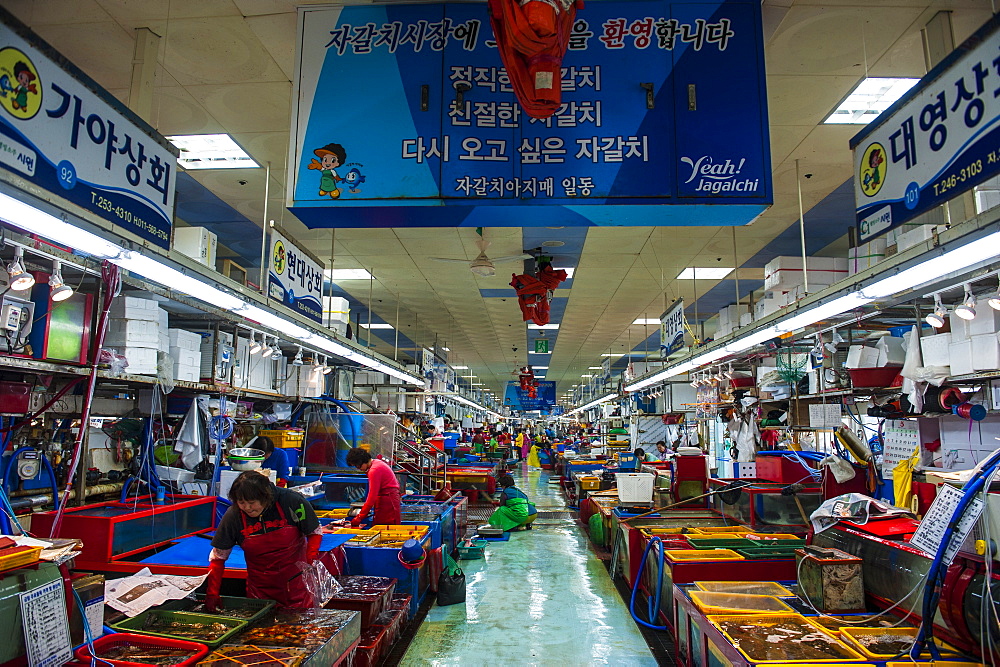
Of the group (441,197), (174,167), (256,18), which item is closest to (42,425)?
(174,167)

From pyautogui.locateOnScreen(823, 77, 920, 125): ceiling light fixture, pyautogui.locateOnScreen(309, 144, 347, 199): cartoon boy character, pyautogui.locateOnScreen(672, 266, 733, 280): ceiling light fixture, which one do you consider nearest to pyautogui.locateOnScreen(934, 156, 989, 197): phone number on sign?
pyautogui.locateOnScreen(823, 77, 920, 125): ceiling light fixture

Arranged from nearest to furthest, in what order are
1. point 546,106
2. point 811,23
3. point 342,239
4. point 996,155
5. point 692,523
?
point 996,155 < point 546,106 < point 811,23 < point 692,523 < point 342,239

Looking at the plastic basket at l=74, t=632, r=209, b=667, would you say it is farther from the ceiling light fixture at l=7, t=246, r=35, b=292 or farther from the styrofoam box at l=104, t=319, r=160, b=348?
the styrofoam box at l=104, t=319, r=160, b=348

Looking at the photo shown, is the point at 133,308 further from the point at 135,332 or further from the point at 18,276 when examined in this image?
the point at 18,276

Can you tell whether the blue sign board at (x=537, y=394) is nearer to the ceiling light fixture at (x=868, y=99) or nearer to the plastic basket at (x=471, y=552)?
the plastic basket at (x=471, y=552)

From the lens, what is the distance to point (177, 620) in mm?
3498

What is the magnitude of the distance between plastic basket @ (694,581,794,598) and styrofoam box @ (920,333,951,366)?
7.65 feet

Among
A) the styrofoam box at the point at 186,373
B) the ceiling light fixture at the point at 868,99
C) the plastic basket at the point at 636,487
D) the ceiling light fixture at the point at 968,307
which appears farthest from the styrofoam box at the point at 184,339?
the ceiling light fixture at the point at 968,307

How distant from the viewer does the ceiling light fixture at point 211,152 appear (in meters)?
5.91

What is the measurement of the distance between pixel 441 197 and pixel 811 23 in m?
2.92

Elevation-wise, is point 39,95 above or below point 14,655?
above

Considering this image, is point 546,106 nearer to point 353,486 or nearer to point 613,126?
point 613,126

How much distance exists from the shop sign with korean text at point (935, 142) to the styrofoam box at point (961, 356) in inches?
87.0

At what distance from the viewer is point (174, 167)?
3553 millimetres
